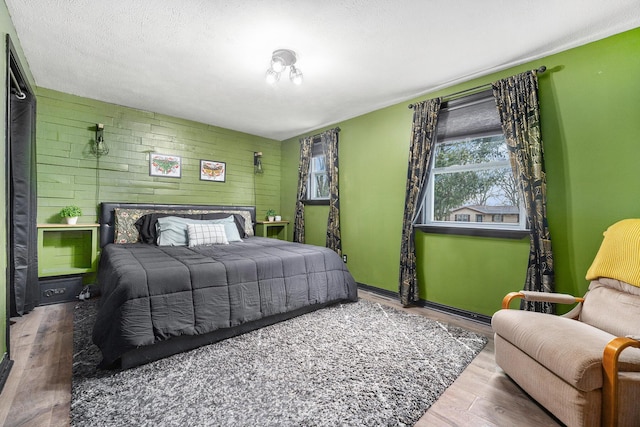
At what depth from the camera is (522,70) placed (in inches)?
104

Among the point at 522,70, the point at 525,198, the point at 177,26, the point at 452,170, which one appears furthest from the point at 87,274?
the point at 522,70

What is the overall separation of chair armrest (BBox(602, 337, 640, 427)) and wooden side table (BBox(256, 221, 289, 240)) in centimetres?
439

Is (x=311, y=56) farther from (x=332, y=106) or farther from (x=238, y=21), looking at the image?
(x=332, y=106)

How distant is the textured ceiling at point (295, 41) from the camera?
1989 millimetres

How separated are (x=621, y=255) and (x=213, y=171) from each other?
15.7 feet

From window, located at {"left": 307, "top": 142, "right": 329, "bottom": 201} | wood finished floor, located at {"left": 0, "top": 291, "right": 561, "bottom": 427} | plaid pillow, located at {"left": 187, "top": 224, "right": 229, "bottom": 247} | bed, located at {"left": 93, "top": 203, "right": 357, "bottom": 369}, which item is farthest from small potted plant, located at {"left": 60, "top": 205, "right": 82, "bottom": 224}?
window, located at {"left": 307, "top": 142, "right": 329, "bottom": 201}

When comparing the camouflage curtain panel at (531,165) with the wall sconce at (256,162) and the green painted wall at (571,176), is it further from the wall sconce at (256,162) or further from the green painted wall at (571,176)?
the wall sconce at (256,162)

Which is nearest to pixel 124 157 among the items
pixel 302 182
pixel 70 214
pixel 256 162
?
pixel 70 214

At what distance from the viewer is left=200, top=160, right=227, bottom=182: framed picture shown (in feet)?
15.2

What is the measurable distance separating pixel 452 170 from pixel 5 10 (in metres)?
3.96

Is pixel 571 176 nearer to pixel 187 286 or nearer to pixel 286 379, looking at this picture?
pixel 286 379

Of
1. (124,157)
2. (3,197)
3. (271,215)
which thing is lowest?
(271,215)

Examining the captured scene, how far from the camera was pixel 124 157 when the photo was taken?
393cm

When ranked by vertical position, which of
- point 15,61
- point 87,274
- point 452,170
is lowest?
point 87,274
